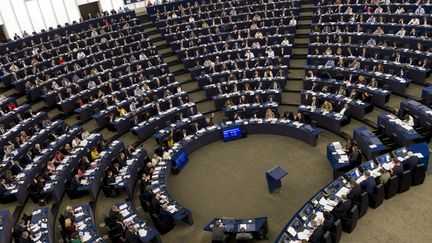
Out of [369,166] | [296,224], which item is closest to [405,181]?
[369,166]

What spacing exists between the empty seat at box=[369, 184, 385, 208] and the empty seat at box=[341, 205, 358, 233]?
134cm

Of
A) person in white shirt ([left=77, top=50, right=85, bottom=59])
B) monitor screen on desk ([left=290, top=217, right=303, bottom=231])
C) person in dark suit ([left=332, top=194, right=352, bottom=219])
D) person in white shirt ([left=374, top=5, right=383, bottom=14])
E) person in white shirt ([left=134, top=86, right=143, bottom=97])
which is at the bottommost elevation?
monitor screen on desk ([left=290, top=217, right=303, bottom=231])

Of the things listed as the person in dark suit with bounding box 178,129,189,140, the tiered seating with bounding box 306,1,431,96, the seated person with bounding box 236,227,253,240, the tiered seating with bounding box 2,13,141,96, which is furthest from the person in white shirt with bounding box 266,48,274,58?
the seated person with bounding box 236,227,253,240

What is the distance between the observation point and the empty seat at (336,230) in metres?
13.6

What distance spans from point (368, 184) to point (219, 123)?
1080 centimetres

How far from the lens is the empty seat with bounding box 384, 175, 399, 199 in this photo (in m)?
15.4

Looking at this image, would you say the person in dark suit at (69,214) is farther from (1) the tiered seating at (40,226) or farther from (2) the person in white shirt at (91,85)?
(2) the person in white shirt at (91,85)

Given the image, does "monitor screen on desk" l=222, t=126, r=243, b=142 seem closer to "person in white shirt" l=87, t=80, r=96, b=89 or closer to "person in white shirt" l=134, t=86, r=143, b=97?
"person in white shirt" l=134, t=86, r=143, b=97

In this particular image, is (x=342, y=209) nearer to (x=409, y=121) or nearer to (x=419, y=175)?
(x=419, y=175)

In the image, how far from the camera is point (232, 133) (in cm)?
2306

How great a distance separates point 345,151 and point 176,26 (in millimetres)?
19415

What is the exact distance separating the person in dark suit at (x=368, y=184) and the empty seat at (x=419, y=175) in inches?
Answer: 69.4

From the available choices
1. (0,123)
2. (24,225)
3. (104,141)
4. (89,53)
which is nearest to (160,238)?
(24,225)

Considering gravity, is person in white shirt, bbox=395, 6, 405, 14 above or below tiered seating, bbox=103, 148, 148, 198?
above
